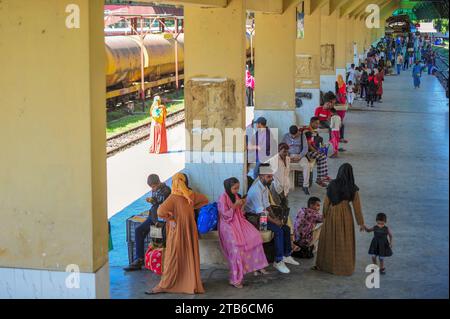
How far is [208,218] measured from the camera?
8.48 metres

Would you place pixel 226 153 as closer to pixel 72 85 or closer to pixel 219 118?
pixel 219 118

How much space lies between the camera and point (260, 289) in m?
8.33

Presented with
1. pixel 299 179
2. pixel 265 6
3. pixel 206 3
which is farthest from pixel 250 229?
pixel 265 6

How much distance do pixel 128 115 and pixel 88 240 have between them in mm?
17731

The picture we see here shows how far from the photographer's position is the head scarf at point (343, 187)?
8445 millimetres

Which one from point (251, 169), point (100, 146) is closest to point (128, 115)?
point (251, 169)

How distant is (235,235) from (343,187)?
4.37 feet

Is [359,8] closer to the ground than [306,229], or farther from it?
farther from it

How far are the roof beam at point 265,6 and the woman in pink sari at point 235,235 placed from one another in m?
5.42

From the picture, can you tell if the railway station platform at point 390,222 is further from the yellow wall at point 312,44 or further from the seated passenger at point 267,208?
the yellow wall at point 312,44

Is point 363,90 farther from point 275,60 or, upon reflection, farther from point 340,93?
point 275,60

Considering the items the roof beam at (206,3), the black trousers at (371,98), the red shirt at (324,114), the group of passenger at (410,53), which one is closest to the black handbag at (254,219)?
the roof beam at (206,3)

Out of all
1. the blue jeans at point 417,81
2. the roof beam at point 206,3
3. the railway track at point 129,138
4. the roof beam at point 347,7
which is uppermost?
the roof beam at point 347,7

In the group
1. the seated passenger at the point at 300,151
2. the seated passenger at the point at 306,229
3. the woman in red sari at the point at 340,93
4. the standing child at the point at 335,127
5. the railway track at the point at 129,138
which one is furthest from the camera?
the woman in red sari at the point at 340,93
